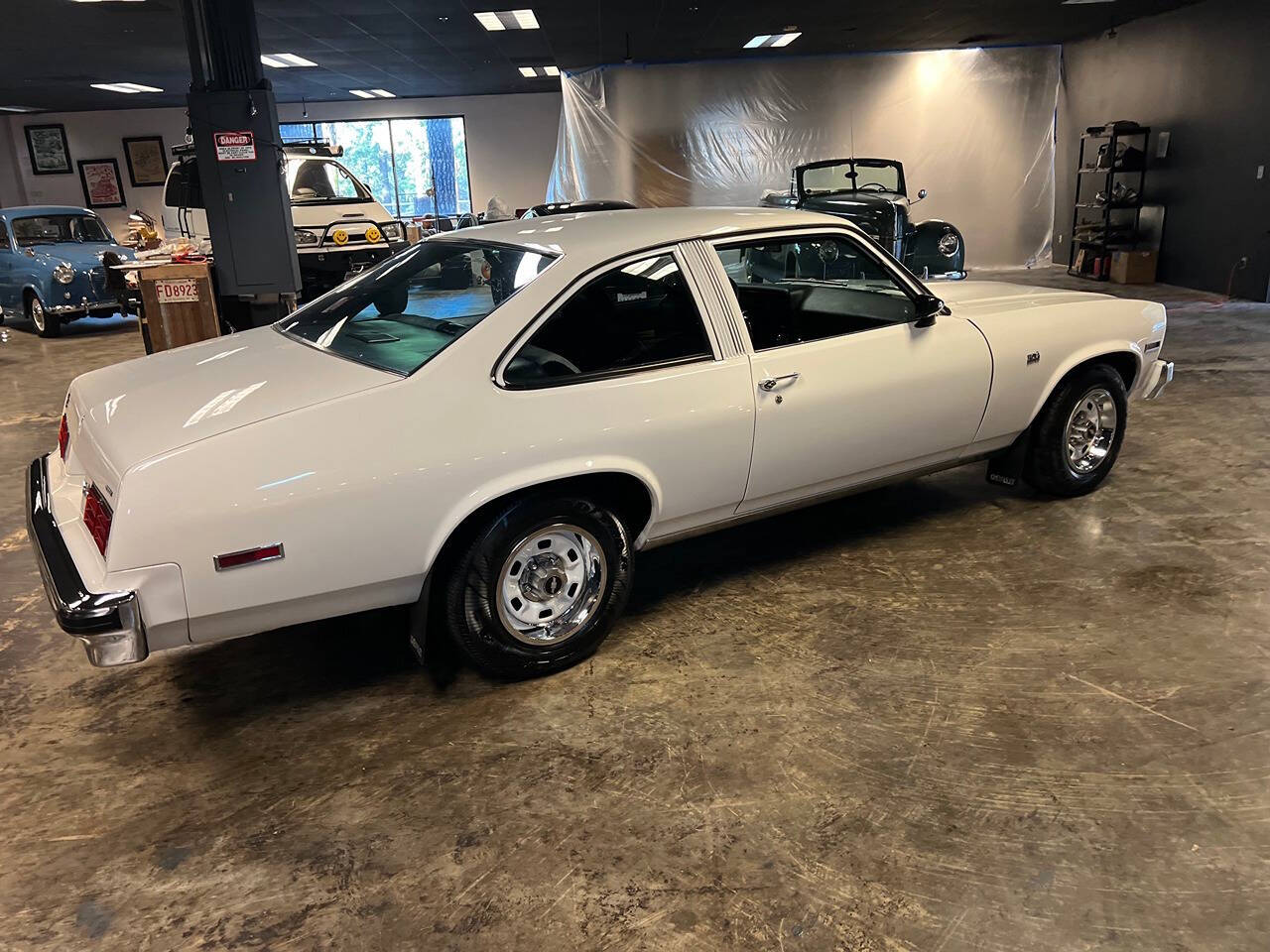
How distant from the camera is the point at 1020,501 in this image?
4457 mm

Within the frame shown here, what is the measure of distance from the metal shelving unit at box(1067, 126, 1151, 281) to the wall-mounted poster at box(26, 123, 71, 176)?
2283 cm

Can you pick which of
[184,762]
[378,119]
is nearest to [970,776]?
[184,762]

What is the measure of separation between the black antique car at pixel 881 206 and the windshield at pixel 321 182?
16.6 feet

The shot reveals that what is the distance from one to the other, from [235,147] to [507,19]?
5626mm

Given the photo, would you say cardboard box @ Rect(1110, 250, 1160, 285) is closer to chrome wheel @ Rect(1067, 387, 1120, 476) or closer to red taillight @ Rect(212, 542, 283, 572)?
chrome wheel @ Rect(1067, 387, 1120, 476)

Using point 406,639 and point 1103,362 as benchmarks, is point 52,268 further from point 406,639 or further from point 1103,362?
point 1103,362

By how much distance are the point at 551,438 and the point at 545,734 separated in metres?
0.91

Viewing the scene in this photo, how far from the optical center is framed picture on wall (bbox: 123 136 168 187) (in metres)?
21.8

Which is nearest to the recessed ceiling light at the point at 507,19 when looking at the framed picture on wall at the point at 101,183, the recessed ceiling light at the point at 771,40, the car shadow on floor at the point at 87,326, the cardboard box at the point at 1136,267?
the recessed ceiling light at the point at 771,40

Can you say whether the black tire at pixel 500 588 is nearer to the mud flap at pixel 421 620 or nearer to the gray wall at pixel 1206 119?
the mud flap at pixel 421 620

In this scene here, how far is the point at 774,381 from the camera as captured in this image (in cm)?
315

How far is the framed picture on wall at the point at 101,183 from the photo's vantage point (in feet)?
71.7

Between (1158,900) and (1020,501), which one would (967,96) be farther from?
(1158,900)

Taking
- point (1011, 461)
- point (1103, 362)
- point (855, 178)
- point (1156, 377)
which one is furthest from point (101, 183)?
point (1156, 377)
